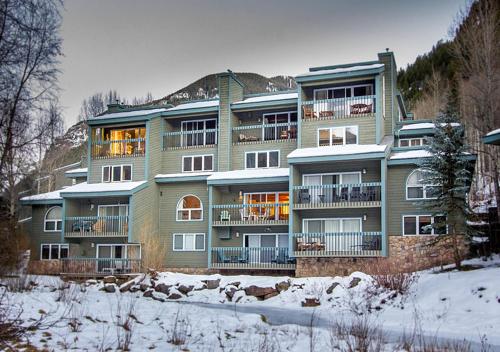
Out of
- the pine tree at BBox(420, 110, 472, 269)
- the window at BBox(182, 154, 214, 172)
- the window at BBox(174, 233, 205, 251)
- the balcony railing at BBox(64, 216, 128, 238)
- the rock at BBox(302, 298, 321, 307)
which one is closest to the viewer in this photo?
the rock at BBox(302, 298, 321, 307)

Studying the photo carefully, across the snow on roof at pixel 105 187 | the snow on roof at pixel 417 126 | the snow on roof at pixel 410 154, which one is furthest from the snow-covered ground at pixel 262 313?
the snow on roof at pixel 417 126

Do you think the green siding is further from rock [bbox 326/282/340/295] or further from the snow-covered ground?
rock [bbox 326/282/340/295]

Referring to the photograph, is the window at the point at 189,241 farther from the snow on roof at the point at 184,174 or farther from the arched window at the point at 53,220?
the arched window at the point at 53,220

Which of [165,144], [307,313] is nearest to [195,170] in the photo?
[165,144]

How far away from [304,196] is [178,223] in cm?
877

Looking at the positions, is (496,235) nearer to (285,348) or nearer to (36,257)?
(285,348)

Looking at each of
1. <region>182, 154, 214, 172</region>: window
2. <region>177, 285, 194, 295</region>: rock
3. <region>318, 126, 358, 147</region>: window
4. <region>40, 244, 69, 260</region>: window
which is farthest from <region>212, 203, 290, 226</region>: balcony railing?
<region>40, 244, 69, 260</region>: window

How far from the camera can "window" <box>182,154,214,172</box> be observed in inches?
1414

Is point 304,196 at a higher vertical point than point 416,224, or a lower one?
higher

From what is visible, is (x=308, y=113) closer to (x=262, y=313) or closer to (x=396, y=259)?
(x=396, y=259)

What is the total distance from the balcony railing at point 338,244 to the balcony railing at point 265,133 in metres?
7.03

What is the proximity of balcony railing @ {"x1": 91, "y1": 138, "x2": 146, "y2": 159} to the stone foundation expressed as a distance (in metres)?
13.4

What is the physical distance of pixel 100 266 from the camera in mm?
34469

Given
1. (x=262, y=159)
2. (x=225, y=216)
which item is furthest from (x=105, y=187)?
(x=262, y=159)
